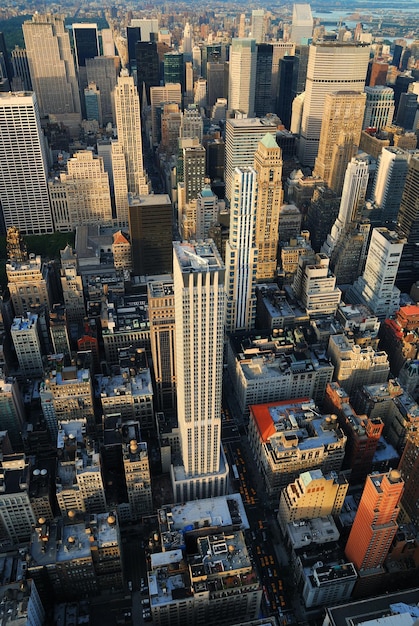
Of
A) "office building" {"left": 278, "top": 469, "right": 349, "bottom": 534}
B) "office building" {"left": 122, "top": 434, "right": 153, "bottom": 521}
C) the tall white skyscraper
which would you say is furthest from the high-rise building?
"office building" {"left": 122, "top": 434, "right": 153, "bottom": 521}

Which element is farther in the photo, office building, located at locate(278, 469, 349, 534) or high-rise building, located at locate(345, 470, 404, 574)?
office building, located at locate(278, 469, 349, 534)

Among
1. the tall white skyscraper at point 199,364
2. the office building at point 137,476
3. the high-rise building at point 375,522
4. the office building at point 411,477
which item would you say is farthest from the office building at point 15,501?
the office building at point 411,477

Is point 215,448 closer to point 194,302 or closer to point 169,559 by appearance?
point 169,559

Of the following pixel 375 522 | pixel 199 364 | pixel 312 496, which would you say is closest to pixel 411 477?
pixel 312 496

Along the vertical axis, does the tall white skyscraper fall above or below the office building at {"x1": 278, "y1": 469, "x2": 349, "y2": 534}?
above

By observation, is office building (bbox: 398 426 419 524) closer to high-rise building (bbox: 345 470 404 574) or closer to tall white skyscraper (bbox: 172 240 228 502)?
high-rise building (bbox: 345 470 404 574)

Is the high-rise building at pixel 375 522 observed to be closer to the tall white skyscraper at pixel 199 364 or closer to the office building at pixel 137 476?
the tall white skyscraper at pixel 199 364

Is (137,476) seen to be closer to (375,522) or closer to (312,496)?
(312,496)
